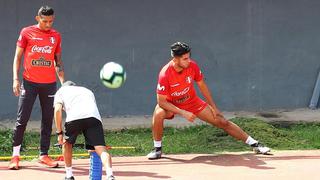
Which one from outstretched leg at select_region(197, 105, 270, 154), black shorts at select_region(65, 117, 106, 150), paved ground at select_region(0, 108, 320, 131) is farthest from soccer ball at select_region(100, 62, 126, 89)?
paved ground at select_region(0, 108, 320, 131)

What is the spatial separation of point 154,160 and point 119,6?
4.30 meters

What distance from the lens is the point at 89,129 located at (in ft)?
22.8

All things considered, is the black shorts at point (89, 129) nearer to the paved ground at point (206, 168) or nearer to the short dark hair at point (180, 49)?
the paved ground at point (206, 168)

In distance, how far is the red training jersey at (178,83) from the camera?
8.30 meters

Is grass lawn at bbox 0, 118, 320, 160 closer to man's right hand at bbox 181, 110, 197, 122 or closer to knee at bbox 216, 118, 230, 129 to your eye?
knee at bbox 216, 118, 230, 129

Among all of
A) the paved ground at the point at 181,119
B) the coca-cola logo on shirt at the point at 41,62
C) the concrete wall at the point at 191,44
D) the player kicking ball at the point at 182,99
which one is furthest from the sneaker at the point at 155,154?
the concrete wall at the point at 191,44

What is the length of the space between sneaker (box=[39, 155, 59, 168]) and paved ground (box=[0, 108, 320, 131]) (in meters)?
3.04

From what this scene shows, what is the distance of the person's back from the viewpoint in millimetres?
6898

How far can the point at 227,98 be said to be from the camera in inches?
494

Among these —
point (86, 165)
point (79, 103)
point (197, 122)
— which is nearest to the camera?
Result: point (79, 103)

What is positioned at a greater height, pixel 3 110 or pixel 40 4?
pixel 40 4

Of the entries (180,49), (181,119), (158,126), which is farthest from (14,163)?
(181,119)

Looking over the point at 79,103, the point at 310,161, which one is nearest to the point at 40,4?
the point at 79,103

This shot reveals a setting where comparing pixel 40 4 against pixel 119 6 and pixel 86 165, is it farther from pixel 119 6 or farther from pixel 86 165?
pixel 86 165
